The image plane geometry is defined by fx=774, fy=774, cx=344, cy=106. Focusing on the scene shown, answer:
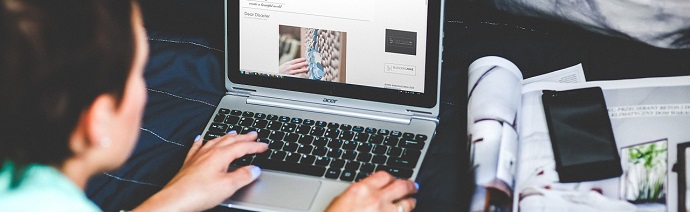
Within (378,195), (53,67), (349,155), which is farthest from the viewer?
(349,155)

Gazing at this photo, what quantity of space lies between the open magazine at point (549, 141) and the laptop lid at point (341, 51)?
0.10m

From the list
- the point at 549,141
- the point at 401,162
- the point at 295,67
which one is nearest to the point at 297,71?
the point at 295,67

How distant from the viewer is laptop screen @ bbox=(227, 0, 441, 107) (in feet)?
3.40

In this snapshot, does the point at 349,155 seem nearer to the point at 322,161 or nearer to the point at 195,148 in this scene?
the point at 322,161

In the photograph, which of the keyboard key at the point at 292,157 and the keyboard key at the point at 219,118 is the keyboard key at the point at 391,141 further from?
the keyboard key at the point at 219,118

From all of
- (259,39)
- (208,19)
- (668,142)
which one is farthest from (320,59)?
(668,142)

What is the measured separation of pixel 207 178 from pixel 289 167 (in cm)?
11

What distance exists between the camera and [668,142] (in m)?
0.97

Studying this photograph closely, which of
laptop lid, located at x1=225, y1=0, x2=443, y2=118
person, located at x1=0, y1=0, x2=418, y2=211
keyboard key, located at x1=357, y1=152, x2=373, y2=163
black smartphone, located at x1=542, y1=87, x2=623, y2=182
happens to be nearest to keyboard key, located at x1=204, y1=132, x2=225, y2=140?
laptop lid, located at x1=225, y1=0, x2=443, y2=118

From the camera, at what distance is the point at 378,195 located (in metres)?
0.92

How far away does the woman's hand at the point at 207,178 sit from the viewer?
3.02 ft

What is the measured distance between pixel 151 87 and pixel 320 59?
0.30 m

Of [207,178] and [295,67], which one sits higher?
[295,67]

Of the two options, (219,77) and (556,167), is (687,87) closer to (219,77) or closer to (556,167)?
(556,167)
